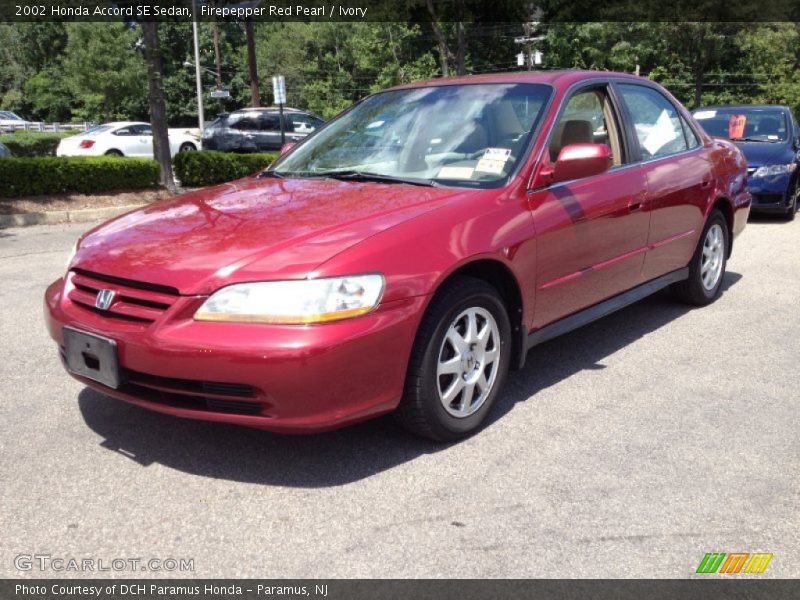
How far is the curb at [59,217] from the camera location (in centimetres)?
1036

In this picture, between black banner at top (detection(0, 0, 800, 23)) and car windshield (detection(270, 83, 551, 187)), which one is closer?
car windshield (detection(270, 83, 551, 187))

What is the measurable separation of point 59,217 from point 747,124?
32.1 ft

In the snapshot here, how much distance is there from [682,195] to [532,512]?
2.93 m

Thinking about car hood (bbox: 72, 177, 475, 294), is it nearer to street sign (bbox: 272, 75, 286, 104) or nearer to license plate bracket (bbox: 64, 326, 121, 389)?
license plate bracket (bbox: 64, 326, 121, 389)

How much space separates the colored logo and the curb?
10114mm

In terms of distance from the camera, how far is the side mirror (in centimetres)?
372

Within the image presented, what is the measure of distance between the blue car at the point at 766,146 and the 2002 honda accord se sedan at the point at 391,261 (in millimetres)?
5909

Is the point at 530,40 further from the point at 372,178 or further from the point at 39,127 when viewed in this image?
the point at 372,178

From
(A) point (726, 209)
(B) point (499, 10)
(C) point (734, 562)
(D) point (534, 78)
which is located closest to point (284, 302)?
(C) point (734, 562)

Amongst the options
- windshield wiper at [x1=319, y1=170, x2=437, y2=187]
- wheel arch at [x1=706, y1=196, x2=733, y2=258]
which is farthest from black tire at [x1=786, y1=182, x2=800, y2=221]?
windshield wiper at [x1=319, y1=170, x2=437, y2=187]

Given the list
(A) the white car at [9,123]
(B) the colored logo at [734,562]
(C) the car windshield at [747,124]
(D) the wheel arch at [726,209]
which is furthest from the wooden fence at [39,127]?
(B) the colored logo at [734,562]

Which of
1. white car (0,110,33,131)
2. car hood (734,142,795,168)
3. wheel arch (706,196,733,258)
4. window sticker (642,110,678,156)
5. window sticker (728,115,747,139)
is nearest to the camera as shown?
window sticker (642,110,678,156)

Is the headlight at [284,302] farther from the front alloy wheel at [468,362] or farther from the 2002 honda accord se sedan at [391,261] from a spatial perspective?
the front alloy wheel at [468,362]
